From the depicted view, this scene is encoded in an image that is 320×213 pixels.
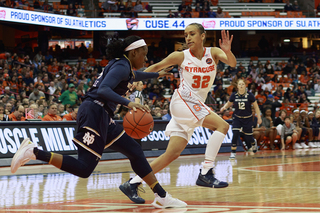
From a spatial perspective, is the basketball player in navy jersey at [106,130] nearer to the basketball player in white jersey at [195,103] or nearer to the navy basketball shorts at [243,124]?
the basketball player in white jersey at [195,103]

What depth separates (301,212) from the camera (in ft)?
13.1

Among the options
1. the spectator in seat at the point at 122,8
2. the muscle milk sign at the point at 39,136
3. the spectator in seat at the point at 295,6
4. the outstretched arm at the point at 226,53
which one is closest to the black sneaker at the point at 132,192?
the outstretched arm at the point at 226,53

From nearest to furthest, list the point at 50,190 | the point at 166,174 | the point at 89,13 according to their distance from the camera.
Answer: the point at 50,190, the point at 166,174, the point at 89,13

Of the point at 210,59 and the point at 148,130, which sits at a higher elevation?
the point at 210,59

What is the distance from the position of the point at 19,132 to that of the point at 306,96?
1793 centimetres

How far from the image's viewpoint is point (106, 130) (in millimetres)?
4520

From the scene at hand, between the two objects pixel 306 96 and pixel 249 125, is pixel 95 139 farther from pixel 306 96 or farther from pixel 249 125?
pixel 306 96

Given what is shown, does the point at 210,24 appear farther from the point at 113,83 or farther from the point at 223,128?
the point at 113,83

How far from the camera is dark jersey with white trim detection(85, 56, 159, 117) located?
4.18 meters

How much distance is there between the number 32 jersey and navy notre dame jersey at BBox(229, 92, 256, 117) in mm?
7090

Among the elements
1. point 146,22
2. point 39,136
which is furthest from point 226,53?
point 146,22

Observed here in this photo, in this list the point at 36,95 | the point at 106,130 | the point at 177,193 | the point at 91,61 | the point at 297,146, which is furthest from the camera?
the point at 91,61

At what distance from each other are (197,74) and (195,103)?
39 centimetres

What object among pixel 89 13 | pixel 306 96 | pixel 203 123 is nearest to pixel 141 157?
pixel 203 123
